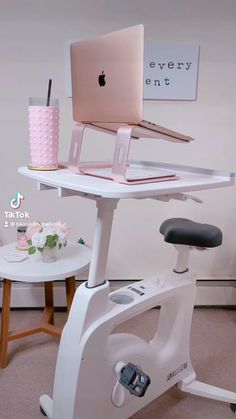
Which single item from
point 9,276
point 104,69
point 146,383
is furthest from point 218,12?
point 146,383

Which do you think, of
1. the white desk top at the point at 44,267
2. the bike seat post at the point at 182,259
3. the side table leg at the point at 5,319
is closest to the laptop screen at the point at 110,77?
the bike seat post at the point at 182,259

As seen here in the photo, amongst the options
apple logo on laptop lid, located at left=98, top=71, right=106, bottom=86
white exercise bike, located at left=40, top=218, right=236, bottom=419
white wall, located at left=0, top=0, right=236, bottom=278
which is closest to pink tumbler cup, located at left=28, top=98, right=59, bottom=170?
apple logo on laptop lid, located at left=98, top=71, right=106, bottom=86

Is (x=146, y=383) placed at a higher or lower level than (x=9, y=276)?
lower

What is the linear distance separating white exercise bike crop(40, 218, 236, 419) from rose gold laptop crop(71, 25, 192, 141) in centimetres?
54

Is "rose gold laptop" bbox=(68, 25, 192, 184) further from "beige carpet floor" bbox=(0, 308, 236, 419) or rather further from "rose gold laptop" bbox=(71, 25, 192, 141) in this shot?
"beige carpet floor" bbox=(0, 308, 236, 419)

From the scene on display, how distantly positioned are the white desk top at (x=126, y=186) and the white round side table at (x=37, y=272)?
660 millimetres

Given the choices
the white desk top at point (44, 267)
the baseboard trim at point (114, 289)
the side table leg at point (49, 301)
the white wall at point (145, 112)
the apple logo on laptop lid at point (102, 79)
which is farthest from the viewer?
the baseboard trim at point (114, 289)

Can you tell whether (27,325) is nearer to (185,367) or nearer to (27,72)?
(185,367)

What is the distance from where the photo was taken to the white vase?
5.71 feet

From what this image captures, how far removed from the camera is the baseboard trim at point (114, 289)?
2.31 m

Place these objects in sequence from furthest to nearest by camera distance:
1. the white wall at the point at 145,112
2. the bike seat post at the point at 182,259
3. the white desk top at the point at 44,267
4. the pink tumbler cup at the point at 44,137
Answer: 1. the white wall at the point at 145,112
2. the white desk top at the point at 44,267
3. the bike seat post at the point at 182,259
4. the pink tumbler cup at the point at 44,137

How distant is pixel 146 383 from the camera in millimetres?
1145

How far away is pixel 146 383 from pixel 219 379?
78cm

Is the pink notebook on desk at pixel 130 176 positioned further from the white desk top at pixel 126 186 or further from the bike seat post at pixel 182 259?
the bike seat post at pixel 182 259
